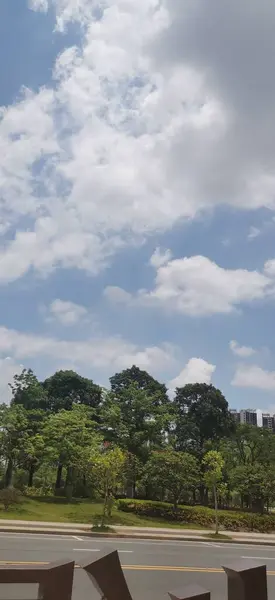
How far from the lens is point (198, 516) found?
23.9m

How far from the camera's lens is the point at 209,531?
2155 centimetres

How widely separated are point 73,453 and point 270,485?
10.9m

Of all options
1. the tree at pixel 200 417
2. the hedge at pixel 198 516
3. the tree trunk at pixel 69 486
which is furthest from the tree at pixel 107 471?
the tree at pixel 200 417

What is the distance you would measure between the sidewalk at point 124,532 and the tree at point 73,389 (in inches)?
812

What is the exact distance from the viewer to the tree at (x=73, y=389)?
4038 centimetres

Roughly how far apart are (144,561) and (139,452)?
1884 centimetres

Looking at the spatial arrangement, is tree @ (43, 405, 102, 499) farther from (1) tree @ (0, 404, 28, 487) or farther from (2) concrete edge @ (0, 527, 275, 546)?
(2) concrete edge @ (0, 527, 275, 546)

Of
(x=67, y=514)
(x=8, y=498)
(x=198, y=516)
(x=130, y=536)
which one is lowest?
(x=130, y=536)

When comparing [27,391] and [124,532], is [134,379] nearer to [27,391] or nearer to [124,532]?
[27,391]

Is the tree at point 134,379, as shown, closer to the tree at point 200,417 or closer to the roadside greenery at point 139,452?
the roadside greenery at point 139,452

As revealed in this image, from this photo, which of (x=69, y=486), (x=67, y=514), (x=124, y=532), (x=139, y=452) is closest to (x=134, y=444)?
(x=139, y=452)

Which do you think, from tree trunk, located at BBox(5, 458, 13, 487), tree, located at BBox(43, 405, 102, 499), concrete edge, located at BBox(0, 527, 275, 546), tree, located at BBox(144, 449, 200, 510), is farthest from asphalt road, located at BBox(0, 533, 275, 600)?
tree trunk, located at BBox(5, 458, 13, 487)

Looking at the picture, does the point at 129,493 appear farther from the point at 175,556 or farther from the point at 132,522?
the point at 175,556

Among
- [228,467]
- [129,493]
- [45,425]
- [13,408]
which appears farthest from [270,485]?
[13,408]
